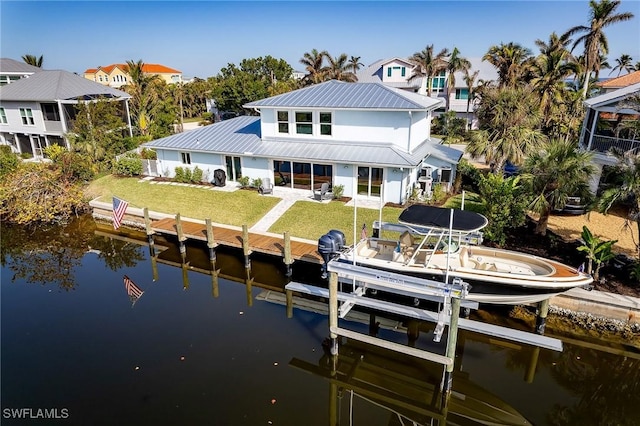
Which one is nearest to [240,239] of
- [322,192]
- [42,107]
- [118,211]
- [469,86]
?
[118,211]

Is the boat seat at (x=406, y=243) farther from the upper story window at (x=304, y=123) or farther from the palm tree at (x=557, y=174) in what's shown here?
the upper story window at (x=304, y=123)

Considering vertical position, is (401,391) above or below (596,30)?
below

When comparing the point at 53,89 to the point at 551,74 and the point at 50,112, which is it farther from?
the point at 551,74

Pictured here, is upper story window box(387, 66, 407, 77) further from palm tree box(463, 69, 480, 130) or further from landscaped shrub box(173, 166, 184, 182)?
landscaped shrub box(173, 166, 184, 182)

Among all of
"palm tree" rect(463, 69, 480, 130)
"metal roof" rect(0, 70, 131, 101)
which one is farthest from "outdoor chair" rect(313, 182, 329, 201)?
"palm tree" rect(463, 69, 480, 130)

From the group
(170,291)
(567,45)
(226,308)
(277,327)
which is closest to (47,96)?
(170,291)

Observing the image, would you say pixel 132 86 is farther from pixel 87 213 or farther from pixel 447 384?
pixel 447 384
